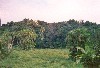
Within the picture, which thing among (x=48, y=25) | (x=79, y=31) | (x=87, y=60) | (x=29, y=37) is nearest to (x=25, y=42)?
(x=29, y=37)

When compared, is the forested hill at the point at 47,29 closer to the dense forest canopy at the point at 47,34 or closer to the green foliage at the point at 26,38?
the dense forest canopy at the point at 47,34

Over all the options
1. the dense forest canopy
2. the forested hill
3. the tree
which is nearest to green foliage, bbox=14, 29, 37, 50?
the dense forest canopy

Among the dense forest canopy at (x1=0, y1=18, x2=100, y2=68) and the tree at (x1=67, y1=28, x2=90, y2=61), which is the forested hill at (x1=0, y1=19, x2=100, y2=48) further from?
the tree at (x1=67, y1=28, x2=90, y2=61)

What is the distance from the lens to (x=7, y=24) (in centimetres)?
11269

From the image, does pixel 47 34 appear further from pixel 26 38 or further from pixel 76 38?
pixel 76 38

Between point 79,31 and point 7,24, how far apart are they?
61.6 metres

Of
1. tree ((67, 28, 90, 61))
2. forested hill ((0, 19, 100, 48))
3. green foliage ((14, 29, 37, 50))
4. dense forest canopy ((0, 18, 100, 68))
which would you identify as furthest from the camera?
forested hill ((0, 19, 100, 48))

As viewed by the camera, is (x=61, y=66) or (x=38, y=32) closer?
(x=61, y=66)

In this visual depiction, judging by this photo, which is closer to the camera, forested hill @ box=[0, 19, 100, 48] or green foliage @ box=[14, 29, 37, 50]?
green foliage @ box=[14, 29, 37, 50]

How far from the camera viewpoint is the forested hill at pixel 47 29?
93.1 m

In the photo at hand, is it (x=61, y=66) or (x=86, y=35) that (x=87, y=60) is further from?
(x=86, y=35)

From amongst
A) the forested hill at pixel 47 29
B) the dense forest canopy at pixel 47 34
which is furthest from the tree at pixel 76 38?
the forested hill at pixel 47 29

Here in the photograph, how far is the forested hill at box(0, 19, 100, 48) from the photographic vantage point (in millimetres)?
93106

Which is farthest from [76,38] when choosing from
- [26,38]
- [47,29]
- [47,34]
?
[47,29]
